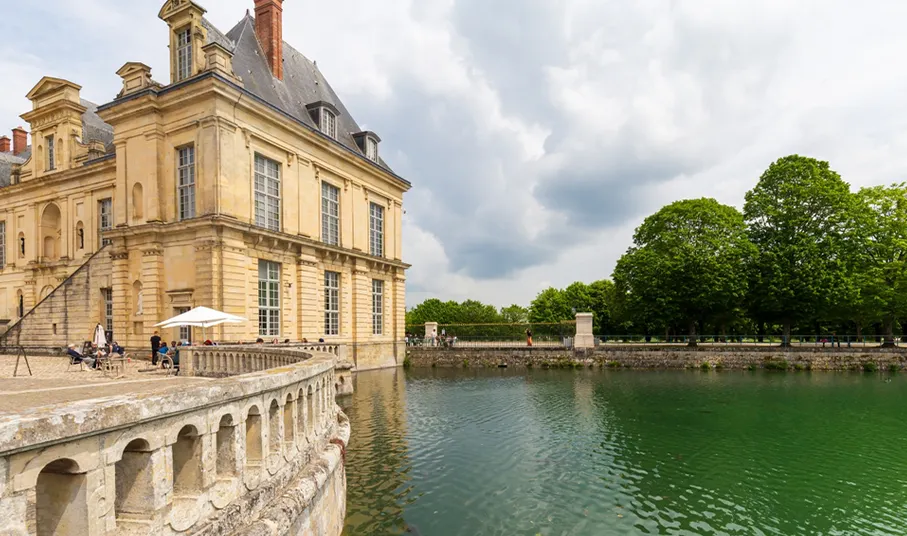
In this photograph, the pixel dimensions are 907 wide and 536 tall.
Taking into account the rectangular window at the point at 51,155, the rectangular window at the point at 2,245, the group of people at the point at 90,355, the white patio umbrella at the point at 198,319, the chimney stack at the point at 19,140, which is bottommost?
the group of people at the point at 90,355

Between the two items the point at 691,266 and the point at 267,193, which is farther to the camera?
the point at 691,266

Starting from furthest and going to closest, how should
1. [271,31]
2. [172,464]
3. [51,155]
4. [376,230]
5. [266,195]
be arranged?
[376,230] → [51,155] → [271,31] → [266,195] → [172,464]

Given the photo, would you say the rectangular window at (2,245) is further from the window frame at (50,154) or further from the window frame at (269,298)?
the window frame at (269,298)

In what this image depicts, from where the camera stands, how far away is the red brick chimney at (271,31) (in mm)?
29859

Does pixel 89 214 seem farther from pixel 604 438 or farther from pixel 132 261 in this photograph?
pixel 604 438

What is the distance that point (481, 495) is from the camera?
10.2 metres

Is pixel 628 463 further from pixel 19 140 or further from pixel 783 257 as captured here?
pixel 19 140

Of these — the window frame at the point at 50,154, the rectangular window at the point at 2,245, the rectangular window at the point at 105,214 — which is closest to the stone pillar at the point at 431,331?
the rectangular window at the point at 105,214

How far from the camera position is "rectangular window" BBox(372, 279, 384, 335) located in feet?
113

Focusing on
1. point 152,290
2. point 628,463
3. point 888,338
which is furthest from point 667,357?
point 152,290

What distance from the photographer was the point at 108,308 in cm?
2622

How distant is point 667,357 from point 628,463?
22.8 m

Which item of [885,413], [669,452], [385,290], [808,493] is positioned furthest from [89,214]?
[885,413]

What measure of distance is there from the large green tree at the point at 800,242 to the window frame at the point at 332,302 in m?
28.8
